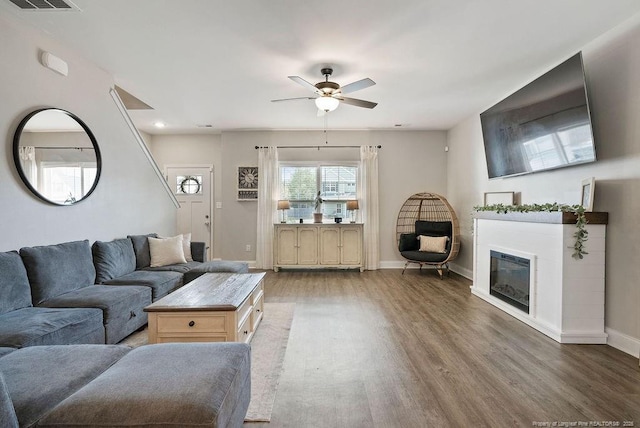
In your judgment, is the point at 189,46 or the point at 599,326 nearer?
the point at 599,326

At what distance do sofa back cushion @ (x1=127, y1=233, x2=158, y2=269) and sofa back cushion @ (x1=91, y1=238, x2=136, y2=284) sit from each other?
0.17 meters

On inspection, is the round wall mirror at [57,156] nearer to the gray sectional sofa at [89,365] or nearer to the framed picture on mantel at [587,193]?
the gray sectional sofa at [89,365]

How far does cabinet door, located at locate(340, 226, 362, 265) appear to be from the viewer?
584 cm

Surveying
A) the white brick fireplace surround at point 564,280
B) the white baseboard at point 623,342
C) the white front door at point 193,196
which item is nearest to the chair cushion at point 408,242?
the white brick fireplace surround at point 564,280

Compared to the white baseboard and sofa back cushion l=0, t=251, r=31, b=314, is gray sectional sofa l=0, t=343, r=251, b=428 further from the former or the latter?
the white baseboard

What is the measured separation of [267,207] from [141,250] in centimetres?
249

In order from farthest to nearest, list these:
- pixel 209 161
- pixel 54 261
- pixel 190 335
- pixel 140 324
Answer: pixel 209 161, pixel 140 324, pixel 54 261, pixel 190 335

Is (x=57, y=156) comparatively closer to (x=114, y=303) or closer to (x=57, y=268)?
(x=57, y=268)

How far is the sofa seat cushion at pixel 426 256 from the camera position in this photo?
17.3ft

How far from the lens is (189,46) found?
3064mm

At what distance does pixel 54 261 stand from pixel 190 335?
4.79 feet

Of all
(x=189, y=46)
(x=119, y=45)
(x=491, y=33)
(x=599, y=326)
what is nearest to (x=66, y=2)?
(x=119, y=45)

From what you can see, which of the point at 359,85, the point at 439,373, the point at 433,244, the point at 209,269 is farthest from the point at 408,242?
the point at 439,373

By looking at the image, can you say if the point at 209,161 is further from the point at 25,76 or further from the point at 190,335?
the point at 190,335
